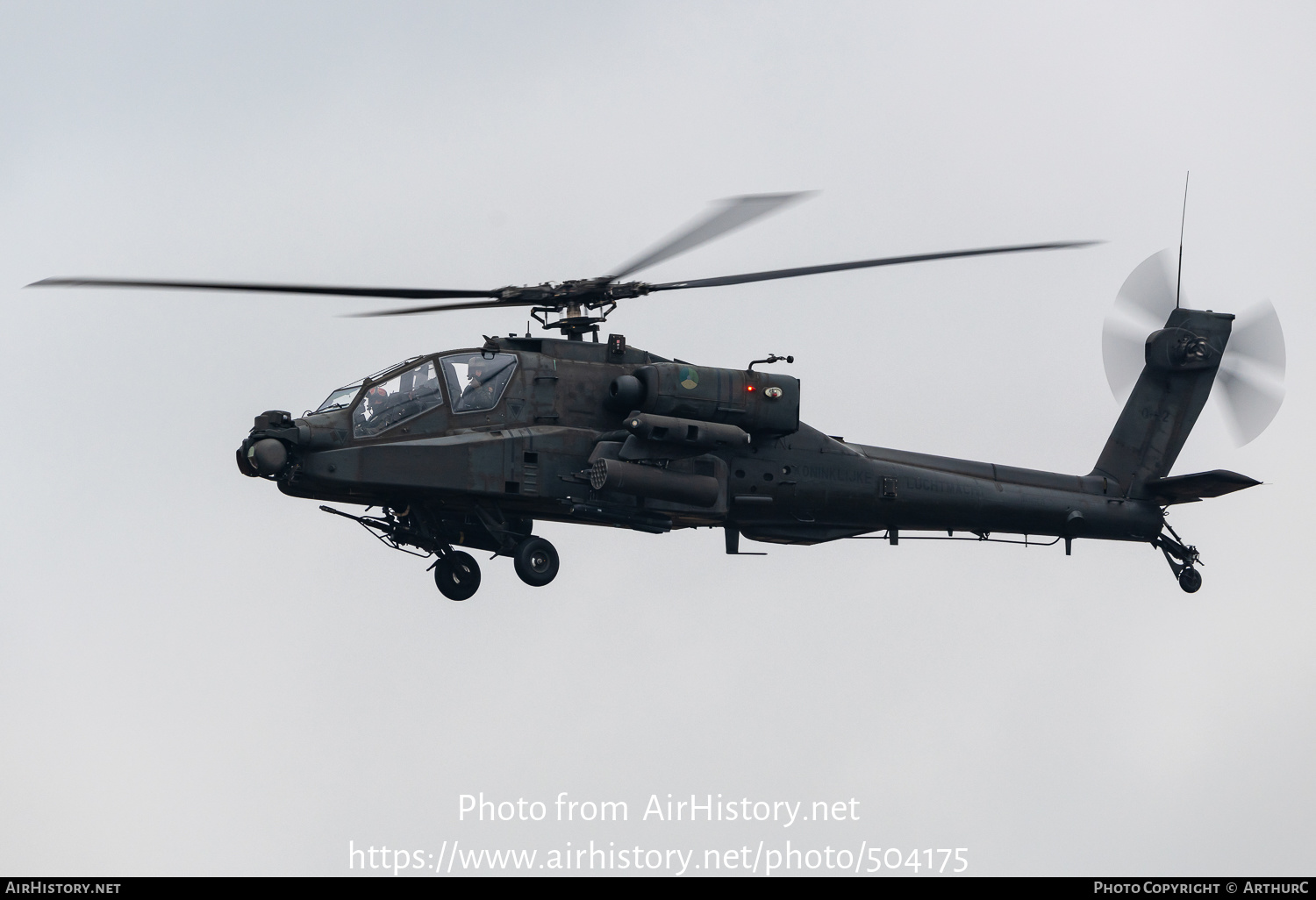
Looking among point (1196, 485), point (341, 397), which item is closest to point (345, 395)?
point (341, 397)

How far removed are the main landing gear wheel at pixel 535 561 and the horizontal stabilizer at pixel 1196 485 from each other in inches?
444

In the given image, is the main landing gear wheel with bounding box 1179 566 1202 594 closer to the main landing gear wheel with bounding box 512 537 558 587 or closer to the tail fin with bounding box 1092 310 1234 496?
the tail fin with bounding box 1092 310 1234 496

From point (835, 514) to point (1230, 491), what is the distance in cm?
703

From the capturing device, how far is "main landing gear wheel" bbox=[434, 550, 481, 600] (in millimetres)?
25984

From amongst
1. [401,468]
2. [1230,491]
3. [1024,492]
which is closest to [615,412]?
[401,468]

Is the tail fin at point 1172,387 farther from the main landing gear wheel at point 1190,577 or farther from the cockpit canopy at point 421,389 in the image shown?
the cockpit canopy at point 421,389

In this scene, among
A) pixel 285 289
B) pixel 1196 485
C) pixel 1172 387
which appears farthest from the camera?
pixel 1172 387

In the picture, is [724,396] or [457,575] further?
[457,575]

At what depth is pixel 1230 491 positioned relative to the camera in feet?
94.6

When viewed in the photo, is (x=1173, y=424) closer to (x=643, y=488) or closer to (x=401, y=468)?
(x=643, y=488)

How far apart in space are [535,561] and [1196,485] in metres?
11.8

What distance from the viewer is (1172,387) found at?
1236 inches

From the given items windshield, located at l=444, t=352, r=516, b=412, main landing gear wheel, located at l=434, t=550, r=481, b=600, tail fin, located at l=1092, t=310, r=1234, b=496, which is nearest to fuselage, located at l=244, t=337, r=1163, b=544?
windshield, located at l=444, t=352, r=516, b=412

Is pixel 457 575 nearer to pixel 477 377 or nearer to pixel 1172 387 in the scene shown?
pixel 477 377
